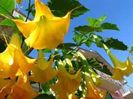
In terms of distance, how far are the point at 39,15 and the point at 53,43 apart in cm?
8

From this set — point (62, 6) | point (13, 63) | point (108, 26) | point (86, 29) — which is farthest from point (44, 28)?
point (108, 26)

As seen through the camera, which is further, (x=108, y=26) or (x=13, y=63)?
(x=108, y=26)

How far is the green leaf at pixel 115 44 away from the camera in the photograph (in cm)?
140

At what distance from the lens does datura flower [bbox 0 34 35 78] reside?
35.3 inches

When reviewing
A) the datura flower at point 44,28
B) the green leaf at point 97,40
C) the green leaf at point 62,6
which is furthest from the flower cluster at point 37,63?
the green leaf at point 97,40

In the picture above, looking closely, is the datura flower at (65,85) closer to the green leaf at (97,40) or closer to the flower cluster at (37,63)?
the flower cluster at (37,63)

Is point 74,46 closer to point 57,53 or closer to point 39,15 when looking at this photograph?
point 57,53

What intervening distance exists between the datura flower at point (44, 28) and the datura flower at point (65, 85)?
0.61 ft

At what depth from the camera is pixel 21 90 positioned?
94cm

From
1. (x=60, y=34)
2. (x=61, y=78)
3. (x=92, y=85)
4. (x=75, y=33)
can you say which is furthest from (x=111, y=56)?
(x=60, y=34)

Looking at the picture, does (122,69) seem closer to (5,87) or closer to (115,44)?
(115,44)

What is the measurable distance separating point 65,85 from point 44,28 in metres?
0.22

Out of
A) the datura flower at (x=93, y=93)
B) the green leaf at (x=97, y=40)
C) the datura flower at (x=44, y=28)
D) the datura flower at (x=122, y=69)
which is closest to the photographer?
the datura flower at (x=44, y=28)

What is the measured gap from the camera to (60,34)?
2.85 feet
